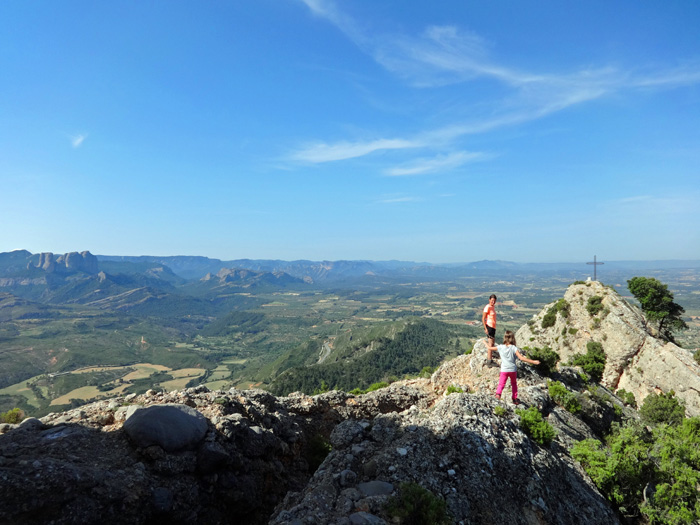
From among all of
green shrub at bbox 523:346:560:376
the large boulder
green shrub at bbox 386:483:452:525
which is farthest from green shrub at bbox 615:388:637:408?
the large boulder

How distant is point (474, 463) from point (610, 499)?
8030 millimetres

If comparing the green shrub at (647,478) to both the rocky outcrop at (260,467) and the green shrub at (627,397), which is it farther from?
the green shrub at (627,397)

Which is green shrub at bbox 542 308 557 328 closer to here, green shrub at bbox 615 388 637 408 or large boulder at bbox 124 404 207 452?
green shrub at bbox 615 388 637 408

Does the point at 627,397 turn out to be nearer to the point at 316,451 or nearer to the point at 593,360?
the point at 593,360

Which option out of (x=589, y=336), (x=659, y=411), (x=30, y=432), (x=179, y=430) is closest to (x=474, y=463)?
(x=179, y=430)

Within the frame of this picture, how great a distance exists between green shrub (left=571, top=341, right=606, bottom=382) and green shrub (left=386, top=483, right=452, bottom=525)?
41.4m

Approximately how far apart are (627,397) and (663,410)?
500 cm

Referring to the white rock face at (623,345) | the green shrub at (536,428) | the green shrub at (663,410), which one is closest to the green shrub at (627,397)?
the white rock face at (623,345)

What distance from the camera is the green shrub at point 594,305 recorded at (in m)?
45.2

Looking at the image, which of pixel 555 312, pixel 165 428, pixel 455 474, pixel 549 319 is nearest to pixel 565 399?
pixel 455 474

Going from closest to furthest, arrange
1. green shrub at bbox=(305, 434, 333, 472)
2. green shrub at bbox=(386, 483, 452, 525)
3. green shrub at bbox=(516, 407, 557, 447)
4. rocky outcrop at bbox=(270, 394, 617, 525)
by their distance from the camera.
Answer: green shrub at bbox=(386, 483, 452, 525) → rocky outcrop at bbox=(270, 394, 617, 525) → green shrub at bbox=(516, 407, 557, 447) → green shrub at bbox=(305, 434, 333, 472)

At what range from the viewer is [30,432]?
11.0 m

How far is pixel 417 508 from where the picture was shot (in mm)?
8914

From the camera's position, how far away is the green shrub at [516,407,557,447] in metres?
14.5
